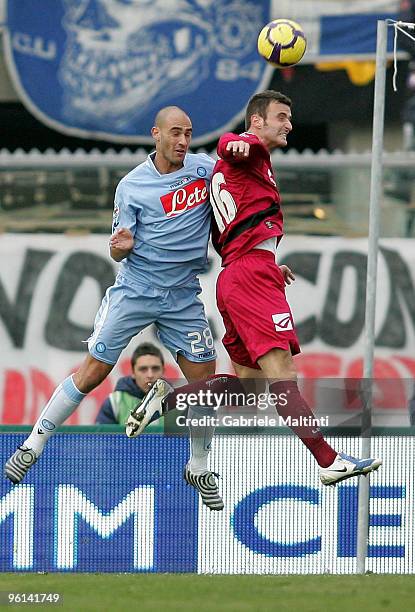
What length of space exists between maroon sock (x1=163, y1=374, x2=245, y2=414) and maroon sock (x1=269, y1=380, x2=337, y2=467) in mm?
465

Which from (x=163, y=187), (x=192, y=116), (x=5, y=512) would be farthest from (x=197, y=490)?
(x=192, y=116)

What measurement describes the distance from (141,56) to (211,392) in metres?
6.22

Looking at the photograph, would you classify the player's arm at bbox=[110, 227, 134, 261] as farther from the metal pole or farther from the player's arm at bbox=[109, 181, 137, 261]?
the metal pole

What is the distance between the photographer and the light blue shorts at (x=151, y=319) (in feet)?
32.6

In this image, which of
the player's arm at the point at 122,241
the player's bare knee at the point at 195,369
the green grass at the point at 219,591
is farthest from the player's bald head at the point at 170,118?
the green grass at the point at 219,591

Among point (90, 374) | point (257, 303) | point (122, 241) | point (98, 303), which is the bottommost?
point (98, 303)

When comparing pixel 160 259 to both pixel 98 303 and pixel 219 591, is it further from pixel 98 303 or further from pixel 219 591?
pixel 98 303

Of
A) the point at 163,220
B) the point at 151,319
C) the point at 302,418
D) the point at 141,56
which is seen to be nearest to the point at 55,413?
the point at 151,319

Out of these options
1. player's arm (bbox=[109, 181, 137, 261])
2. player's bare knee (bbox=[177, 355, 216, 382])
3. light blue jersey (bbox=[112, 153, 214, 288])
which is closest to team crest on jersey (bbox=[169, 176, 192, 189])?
light blue jersey (bbox=[112, 153, 214, 288])

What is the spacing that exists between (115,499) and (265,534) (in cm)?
102

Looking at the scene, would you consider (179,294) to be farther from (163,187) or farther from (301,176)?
(301,176)

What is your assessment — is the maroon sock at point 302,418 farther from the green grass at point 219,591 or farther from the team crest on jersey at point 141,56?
the team crest on jersey at point 141,56

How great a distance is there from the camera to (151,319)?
10.0 metres

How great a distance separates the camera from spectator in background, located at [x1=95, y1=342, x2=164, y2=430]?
11719mm
